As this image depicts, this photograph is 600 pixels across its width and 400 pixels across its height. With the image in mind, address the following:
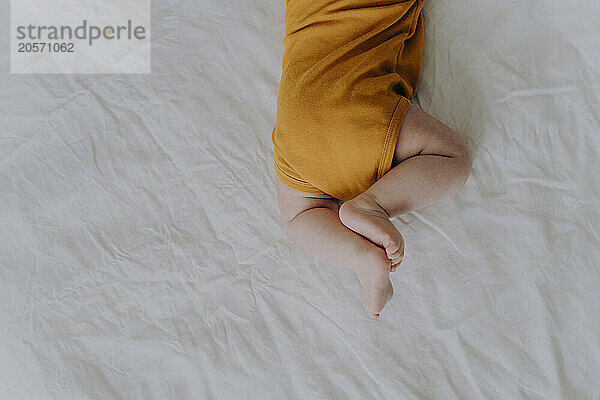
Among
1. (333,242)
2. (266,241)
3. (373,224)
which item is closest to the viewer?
(373,224)

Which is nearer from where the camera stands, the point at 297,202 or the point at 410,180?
the point at 410,180

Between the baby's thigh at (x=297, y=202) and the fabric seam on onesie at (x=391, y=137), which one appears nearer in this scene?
the fabric seam on onesie at (x=391, y=137)

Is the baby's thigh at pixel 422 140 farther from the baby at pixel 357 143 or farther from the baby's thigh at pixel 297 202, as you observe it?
the baby's thigh at pixel 297 202

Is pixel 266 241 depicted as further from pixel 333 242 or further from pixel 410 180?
pixel 410 180

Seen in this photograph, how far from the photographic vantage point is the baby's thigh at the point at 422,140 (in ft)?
3.17

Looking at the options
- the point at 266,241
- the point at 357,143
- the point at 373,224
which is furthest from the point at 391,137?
the point at 266,241

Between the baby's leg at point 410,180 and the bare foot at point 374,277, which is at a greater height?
the baby's leg at point 410,180

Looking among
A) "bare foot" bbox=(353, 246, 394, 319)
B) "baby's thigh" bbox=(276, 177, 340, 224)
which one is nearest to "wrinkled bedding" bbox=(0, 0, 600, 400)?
"baby's thigh" bbox=(276, 177, 340, 224)

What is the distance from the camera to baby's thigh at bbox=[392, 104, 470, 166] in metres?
0.97

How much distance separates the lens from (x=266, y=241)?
44.6 inches

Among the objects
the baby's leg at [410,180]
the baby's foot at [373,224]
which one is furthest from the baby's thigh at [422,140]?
the baby's foot at [373,224]

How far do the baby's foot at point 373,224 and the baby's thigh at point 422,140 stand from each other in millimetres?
115

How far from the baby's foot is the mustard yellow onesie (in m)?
0.08

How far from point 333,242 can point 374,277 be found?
117mm
